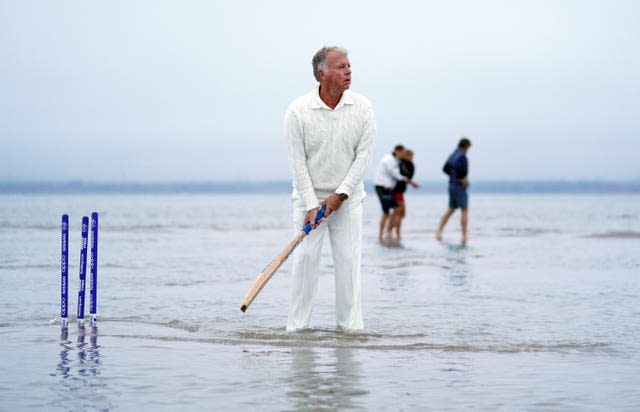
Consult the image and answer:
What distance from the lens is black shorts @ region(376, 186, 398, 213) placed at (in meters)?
20.8

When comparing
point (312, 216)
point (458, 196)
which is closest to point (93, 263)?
point (312, 216)

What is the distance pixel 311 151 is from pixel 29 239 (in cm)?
1409

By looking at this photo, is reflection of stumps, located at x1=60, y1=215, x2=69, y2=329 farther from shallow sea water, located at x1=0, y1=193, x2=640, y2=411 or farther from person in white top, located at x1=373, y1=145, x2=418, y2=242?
person in white top, located at x1=373, y1=145, x2=418, y2=242

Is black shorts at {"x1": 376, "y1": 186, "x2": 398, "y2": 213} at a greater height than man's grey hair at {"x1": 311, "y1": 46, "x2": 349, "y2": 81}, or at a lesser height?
lesser

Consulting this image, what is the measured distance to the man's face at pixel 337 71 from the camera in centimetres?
721

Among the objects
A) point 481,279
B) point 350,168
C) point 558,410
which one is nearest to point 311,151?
point 350,168

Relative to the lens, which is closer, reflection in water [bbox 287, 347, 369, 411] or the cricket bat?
reflection in water [bbox 287, 347, 369, 411]

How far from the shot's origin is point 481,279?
12508 millimetres

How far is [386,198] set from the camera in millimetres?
20859

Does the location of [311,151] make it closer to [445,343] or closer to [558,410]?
[445,343]

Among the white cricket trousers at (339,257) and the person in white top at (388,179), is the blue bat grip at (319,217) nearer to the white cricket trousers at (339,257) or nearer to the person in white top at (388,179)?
the white cricket trousers at (339,257)

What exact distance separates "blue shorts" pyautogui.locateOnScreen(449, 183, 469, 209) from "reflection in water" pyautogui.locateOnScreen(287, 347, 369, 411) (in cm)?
1299

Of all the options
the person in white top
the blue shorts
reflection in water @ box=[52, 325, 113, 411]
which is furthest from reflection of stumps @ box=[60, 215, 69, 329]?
the person in white top

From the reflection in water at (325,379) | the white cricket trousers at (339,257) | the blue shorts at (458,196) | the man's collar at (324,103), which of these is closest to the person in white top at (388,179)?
the blue shorts at (458,196)
